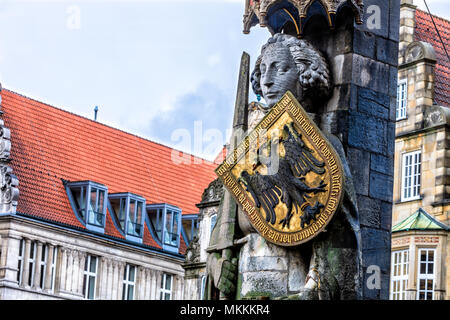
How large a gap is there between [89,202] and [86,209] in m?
A: 0.26

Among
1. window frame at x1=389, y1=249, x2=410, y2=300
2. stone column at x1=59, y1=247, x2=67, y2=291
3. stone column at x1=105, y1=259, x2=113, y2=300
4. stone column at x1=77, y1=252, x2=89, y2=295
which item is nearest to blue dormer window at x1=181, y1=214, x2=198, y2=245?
stone column at x1=105, y1=259, x2=113, y2=300

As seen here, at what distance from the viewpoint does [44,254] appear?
40.3 meters

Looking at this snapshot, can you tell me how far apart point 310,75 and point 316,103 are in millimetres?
275

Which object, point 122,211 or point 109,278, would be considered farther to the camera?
point 122,211

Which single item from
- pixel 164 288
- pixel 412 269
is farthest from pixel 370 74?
pixel 164 288

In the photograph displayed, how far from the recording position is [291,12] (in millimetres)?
11430

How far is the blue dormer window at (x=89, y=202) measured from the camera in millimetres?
41500

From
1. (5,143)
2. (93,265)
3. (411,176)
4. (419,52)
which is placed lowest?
(93,265)

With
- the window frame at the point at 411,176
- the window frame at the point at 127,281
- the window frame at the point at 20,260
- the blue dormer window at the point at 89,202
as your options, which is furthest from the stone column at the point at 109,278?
the window frame at the point at 411,176

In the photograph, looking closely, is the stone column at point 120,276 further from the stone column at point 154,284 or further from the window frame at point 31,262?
the window frame at point 31,262

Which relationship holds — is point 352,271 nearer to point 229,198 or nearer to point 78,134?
point 229,198

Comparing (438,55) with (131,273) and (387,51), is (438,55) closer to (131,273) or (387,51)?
(131,273)

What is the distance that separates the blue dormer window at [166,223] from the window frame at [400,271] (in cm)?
1486
